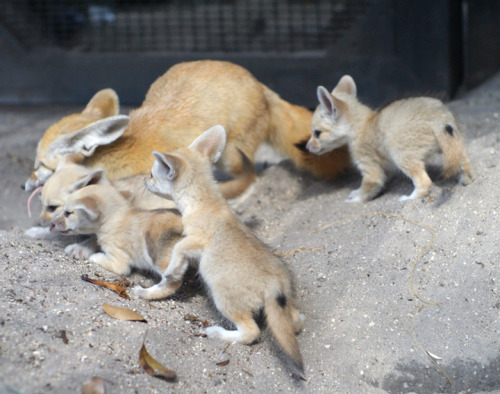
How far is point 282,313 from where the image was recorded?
3139mm

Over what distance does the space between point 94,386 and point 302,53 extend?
6293mm

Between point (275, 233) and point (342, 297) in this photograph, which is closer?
point (342, 297)

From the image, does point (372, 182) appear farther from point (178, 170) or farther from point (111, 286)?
point (111, 286)

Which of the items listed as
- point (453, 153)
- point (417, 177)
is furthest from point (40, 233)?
point (453, 153)

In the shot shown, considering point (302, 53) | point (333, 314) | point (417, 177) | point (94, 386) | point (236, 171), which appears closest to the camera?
point (94, 386)

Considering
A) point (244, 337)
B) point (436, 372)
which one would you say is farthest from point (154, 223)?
point (436, 372)

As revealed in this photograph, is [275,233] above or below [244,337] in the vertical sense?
below

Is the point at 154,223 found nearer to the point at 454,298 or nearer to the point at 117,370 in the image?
the point at 117,370

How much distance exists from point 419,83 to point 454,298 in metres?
4.63

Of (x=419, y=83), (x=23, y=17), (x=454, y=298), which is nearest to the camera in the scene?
(x=454, y=298)

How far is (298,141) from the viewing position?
561cm

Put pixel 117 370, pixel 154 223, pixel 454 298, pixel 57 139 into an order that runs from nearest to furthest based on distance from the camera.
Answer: pixel 117 370, pixel 454 298, pixel 154 223, pixel 57 139

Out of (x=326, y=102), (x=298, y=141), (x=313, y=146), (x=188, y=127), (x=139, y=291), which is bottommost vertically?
(x=139, y=291)

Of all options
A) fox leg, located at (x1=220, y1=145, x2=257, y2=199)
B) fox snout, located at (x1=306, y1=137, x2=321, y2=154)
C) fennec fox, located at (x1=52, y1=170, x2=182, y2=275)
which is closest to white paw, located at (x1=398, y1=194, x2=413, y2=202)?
fox snout, located at (x1=306, y1=137, x2=321, y2=154)
